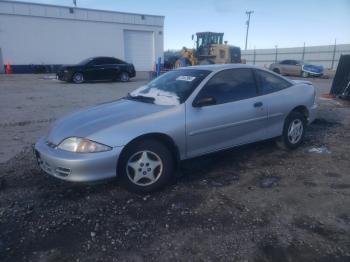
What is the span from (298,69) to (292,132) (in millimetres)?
20970

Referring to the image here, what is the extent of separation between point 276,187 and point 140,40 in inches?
1136

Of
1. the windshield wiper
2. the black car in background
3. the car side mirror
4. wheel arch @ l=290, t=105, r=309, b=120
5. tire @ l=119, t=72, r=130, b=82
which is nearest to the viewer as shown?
the car side mirror

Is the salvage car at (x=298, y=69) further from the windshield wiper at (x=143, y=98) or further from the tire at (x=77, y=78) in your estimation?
the windshield wiper at (x=143, y=98)

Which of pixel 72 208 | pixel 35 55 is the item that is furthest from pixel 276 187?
pixel 35 55

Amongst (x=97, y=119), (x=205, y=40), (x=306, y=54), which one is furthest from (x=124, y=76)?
(x=306, y=54)

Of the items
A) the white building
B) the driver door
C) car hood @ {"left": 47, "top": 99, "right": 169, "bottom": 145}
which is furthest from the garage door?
car hood @ {"left": 47, "top": 99, "right": 169, "bottom": 145}

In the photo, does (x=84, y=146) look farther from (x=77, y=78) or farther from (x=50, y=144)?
(x=77, y=78)

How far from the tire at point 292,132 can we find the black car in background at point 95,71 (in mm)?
13910

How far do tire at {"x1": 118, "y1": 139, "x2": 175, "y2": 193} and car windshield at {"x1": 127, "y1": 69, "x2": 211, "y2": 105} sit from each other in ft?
2.34

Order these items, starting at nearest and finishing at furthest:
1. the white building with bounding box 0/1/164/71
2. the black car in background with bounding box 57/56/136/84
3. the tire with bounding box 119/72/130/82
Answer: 1. the black car in background with bounding box 57/56/136/84
2. the tire with bounding box 119/72/130/82
3. the white building with bounding box 0/1/164/71

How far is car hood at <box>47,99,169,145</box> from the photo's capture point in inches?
134

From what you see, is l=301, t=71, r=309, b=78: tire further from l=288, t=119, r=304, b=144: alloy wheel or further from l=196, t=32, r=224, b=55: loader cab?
l=288, t=119, r=304, b=144: alloy wheel

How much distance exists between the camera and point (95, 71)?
1698 centimetres

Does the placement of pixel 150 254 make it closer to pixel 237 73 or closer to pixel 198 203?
pixel 198 203
